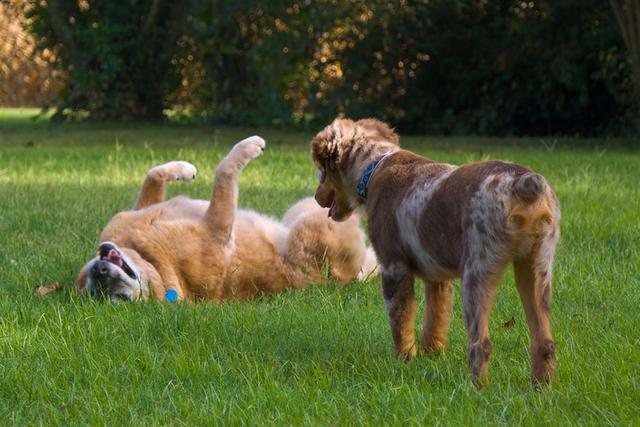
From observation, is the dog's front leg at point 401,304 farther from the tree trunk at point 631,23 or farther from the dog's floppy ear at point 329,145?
the tree trunk at point 631,23

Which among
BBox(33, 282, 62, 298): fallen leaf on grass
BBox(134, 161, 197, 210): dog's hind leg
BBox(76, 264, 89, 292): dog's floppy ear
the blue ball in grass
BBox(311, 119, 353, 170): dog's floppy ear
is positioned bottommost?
BBox(33, 282, 62, 298): fallen leaf on grass

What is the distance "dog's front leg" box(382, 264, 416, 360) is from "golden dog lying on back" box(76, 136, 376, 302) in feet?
5.23

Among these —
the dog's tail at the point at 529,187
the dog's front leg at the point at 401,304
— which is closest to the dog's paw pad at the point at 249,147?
the dog's front leg at the point at 401,304

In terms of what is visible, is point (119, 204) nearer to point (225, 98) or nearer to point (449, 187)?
point (449, 187)

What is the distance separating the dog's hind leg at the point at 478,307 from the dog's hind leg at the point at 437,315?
676 mm

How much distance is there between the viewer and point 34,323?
4.62m

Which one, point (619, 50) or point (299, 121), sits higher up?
point (619, 50)

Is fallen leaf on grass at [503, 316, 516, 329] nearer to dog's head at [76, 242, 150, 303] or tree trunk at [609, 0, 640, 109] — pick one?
dog's head at [76, 242, 150, 303]

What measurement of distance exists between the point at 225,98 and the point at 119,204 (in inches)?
368

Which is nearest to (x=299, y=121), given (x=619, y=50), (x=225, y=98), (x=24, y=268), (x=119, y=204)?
(x=225, y=98)

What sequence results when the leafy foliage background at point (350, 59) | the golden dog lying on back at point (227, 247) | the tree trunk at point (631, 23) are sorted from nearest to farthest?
the golden dog lying on back at point (227, 247) → the tree trunk at point (631, 23) → the leafy foliage background at point (350, 59)

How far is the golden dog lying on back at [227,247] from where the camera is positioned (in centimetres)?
547

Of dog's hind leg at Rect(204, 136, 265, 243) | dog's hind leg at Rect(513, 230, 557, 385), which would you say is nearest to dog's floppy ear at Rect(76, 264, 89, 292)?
dog's hind leg at Rect(204, 136, 265, 243)

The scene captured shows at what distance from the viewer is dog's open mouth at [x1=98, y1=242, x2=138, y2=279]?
5.06m
